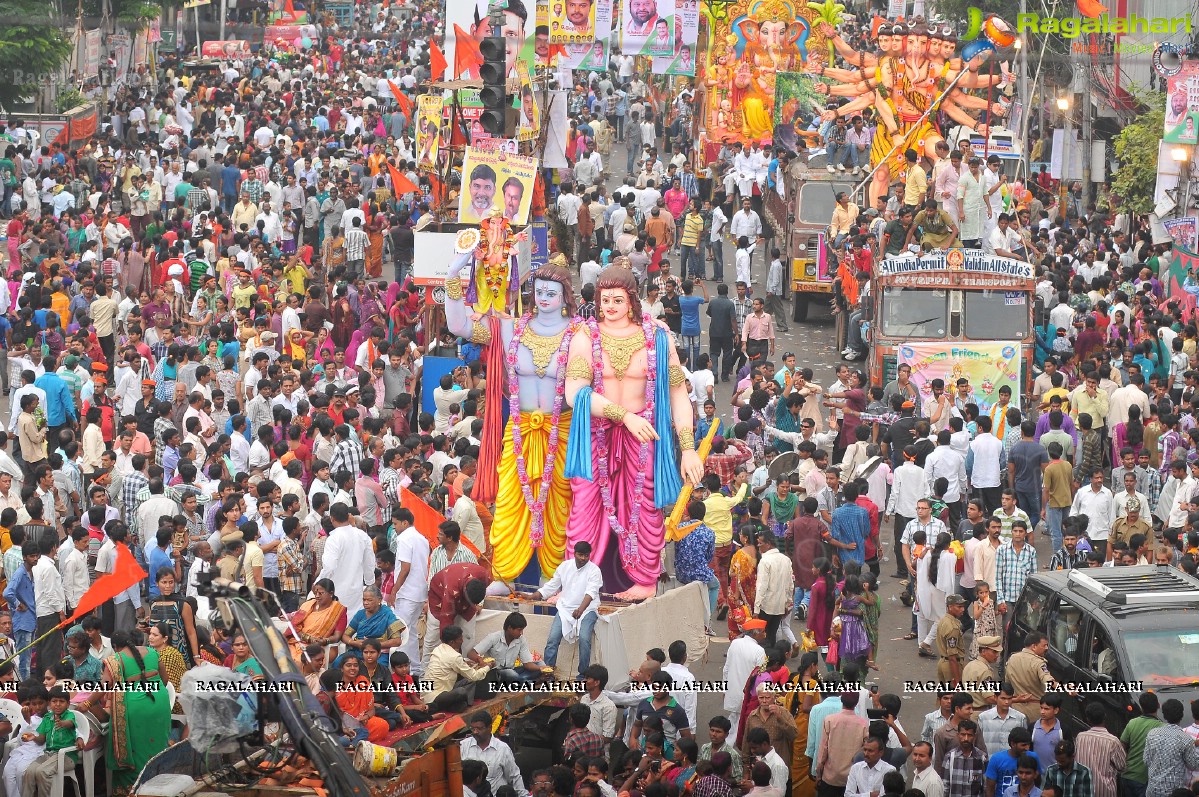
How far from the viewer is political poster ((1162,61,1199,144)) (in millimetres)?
25969

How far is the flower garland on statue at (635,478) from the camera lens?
13867 mm

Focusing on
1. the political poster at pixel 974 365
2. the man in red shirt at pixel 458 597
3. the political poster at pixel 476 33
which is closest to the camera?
the man in red shirt at pixel 458 597

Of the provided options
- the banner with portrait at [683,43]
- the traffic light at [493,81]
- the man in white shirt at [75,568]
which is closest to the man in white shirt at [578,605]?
the man in white shirt at [75,568]

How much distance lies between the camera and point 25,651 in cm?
1326

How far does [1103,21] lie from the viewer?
118 ft

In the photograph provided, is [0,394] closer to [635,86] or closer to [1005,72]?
[1005,72]

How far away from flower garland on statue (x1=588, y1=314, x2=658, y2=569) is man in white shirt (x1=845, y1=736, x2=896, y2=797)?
344 centimetres

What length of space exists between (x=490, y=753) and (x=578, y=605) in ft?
7.22

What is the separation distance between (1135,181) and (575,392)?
17380 mm

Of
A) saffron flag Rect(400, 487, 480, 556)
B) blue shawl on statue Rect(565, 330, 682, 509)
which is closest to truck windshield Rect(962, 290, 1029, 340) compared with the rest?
blue shawl on statue Rect(565, 330, 682, 509)

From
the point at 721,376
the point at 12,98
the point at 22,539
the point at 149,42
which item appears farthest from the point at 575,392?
the point at 149,42

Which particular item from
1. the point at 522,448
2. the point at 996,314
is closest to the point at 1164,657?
the point at 522,448

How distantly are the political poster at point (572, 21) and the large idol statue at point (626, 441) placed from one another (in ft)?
70.4

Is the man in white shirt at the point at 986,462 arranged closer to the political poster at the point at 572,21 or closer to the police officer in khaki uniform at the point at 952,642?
the police officer in khaki uniform at the point at 952,642
